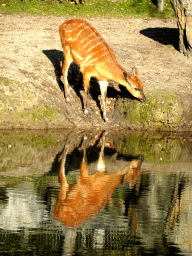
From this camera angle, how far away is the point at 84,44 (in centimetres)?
1262

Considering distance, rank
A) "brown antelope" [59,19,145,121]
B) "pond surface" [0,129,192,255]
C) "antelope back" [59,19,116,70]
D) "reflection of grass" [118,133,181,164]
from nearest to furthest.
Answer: "pond surface" [0,129,192,255], "reflection of grass" [118,133,181,164], "brown antelope" [59,19,145,121], "antelope back" [59,19,116,70]

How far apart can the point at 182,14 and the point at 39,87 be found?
5243 millimetres

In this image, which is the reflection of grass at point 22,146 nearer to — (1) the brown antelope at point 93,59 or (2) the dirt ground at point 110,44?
(2) the dirt ground at point 110,44

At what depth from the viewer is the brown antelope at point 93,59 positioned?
481 inches

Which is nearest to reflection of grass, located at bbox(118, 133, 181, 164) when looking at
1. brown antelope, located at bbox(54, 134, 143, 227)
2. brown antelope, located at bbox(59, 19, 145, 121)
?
brown antelope, located at bbox(54, 134, 143, 227)

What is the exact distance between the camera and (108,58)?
40.7ft

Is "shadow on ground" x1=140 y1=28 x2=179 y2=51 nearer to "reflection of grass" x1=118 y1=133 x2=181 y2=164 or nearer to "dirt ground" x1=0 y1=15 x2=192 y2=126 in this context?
"dirt ground" x1=0 y1=15 x2=192 y2=126

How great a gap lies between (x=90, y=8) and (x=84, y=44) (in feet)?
29.4

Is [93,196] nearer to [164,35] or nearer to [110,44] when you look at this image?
[110,44]

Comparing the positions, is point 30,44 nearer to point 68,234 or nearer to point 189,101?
point 189,101

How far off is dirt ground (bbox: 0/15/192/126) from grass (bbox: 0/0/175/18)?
56cm

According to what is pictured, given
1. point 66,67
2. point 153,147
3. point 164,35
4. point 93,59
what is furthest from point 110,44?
point 153,147

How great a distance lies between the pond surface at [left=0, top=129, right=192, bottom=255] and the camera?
5098mm

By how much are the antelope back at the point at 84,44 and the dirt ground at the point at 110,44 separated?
1.31 m
